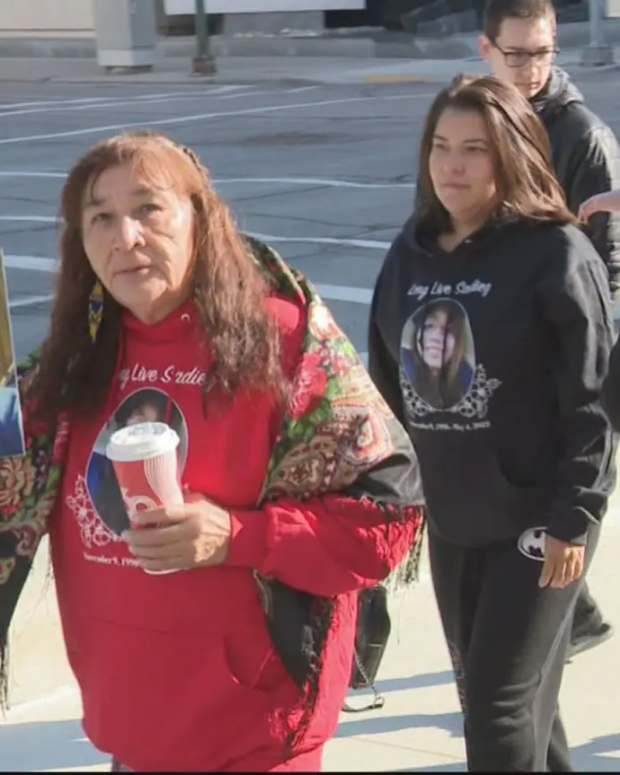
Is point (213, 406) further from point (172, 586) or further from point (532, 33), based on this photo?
point (532, 33)

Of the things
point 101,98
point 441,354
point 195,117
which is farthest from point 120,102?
point 441,354

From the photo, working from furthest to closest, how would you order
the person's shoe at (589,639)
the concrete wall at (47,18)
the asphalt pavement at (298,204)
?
the concrete wall at (47,18)
the person's shoe at (589,639)
the asphalt pavement at (298,204)

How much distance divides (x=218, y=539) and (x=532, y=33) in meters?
2.92

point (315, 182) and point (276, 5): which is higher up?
point (315, 182)

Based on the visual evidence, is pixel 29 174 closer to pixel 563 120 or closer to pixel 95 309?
pixel 563 120

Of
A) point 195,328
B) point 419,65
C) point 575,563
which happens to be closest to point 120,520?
point 195,328

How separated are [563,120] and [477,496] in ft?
5.54

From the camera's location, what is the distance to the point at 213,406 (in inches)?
108

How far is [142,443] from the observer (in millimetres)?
2484

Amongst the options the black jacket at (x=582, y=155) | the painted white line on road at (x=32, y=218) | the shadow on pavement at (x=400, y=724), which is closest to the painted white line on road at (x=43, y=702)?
the shadow on pavement at (x=400, y=724)

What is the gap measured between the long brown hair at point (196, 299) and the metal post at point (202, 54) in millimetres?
30891

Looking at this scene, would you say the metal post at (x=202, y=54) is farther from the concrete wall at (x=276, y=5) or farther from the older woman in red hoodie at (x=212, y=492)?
the older woman in red hoodie at (x=212, y=492)

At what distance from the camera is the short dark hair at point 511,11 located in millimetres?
5250

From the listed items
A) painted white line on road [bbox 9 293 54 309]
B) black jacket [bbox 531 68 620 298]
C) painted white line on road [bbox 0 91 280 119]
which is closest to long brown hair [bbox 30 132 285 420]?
black jacket [bbox 531 68 620 298]
